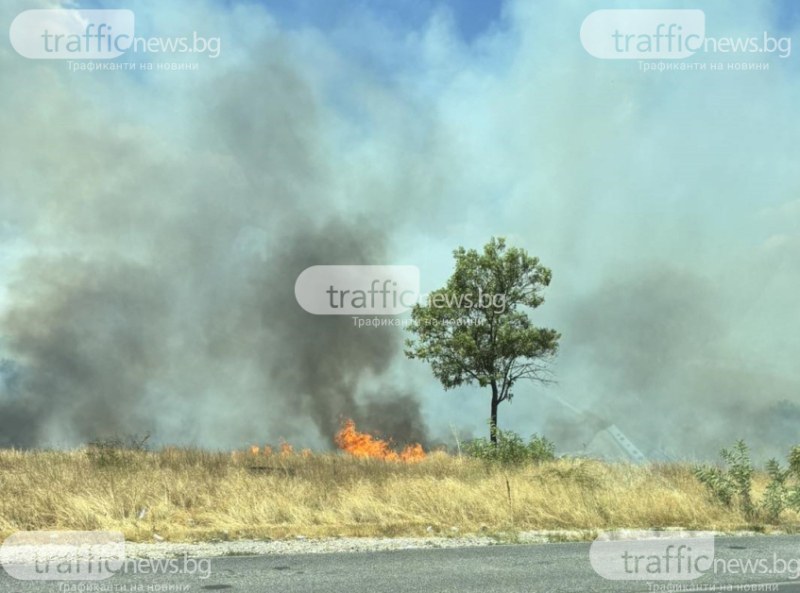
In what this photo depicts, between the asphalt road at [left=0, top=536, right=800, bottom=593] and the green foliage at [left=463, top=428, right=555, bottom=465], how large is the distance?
14.1m

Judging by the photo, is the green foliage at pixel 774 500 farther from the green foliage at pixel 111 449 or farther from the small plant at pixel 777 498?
the green foliage at pixel 111 449

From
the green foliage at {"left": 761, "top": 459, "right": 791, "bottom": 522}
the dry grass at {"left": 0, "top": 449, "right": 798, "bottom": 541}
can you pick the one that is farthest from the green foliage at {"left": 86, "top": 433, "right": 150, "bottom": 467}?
the green foliage at {"left": 761, "top": 459, "right": 791, "bottom": 522}

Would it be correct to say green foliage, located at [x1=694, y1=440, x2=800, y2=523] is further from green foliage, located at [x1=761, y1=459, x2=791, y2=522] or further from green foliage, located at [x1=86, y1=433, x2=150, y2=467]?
green foliage, located at [x1=86, y1=433, x2=150, y2=467]

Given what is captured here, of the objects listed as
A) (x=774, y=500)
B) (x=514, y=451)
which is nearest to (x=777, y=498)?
(x=774, y=500)

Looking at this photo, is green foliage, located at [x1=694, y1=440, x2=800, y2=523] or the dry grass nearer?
the dry grass

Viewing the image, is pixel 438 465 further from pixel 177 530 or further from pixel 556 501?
pixel 177 530

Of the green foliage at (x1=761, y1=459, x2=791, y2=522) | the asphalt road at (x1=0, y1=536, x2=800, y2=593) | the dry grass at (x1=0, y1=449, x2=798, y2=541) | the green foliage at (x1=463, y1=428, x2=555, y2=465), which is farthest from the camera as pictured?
the green foliage at (x1=463, y1=428, x2=555, y2=465)

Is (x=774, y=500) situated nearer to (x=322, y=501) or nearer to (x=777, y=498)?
(x=777, y=498)

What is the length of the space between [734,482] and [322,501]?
1018cm

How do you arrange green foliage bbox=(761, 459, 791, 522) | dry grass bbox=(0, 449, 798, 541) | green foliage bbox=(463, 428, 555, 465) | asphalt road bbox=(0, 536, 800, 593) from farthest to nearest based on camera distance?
green foliage bbox=(463, 428, 555, 465), green foliage bbox=(761, 459, 791, 522), dry grass bbox=(0, 449, 798, 541), asphalt road bbox=(0, 536, 800, 593)

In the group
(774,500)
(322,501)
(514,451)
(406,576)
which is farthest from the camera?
(514,451)

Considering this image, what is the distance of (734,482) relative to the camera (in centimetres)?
1755

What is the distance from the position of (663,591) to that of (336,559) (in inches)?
193

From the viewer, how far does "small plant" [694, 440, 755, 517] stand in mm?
17156
